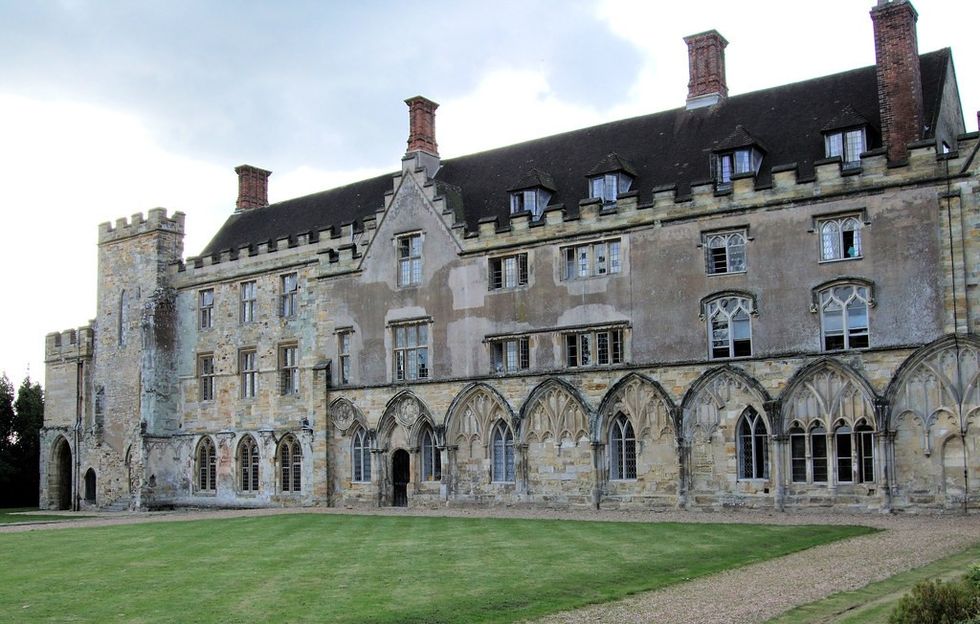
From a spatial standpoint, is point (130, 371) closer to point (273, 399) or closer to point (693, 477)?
point (273, 399)

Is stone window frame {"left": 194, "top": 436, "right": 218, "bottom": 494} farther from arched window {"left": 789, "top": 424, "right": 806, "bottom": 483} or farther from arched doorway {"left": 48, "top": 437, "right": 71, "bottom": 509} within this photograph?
arched window {"left": 789, "top": 424, "right": 806, "bottom": 483}

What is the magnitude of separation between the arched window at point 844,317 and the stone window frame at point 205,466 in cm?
2364

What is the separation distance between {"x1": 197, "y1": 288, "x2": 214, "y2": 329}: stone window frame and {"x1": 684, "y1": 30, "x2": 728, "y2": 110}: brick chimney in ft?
64.5

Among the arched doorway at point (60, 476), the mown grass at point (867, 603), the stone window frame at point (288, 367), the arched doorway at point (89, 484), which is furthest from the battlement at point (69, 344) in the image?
the mown grass at point (867, 603)

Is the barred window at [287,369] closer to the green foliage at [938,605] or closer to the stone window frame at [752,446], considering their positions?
the stone window frame at [752,446]

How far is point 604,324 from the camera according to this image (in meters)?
30.7

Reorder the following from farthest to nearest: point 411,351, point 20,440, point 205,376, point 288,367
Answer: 1. point 20,440
2. point 205,376
3. point 288,367
4. point 411,351

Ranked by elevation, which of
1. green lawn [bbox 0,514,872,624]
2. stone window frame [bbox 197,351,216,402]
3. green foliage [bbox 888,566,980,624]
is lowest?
green lawn [bbox 0,514,872,624]

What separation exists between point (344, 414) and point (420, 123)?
10.6 meters

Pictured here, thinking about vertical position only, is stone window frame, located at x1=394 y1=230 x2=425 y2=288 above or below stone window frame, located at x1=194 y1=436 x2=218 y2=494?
above

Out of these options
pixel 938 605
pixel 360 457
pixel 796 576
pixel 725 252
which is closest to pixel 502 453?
pixel 360 457

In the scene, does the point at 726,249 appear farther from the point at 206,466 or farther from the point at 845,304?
the point at 206,466

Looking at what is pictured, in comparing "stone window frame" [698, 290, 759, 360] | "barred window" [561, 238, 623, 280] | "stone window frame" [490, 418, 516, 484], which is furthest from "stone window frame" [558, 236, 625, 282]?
"stone window frame" [490, 418, 516, 484]

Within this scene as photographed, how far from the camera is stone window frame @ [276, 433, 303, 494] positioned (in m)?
38.1
